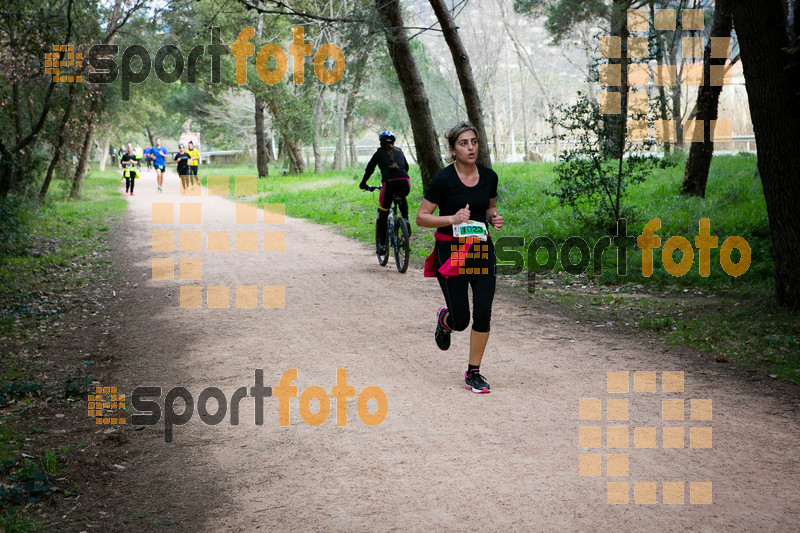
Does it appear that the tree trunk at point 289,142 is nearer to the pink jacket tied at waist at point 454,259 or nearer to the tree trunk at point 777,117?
the tree trunk at point 777,117

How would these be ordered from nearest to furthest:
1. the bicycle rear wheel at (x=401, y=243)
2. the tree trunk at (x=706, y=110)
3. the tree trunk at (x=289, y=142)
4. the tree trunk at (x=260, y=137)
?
the bicycle rear wheel at (x=401, y=243) < the tree trunk at (x=706, y=110) < the tree trunk at (x=289, y=142) < the tree trunk at (x=260, y=137)

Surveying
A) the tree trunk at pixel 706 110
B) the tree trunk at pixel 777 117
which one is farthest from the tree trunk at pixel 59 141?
the tree trunk at pixel 777 117

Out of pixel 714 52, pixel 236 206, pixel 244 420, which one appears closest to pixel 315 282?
pixel 244 420

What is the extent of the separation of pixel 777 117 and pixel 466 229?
4.34m

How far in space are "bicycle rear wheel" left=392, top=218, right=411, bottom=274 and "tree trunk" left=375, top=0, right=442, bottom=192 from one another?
537 centimetres

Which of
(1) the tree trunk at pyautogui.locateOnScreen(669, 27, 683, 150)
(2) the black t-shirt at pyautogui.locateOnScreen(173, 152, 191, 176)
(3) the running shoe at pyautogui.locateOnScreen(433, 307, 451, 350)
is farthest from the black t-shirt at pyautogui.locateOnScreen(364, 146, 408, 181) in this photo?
(2) the black t-shirt at pyautogui.locateOnScreen(173, 152, 191, 176)

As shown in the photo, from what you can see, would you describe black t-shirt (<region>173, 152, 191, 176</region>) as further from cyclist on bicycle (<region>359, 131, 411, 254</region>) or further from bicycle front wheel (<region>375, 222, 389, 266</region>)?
cyclist on bicycle (<region>359, 131, 411, 254</region>)

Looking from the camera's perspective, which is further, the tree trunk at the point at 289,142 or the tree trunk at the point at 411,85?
the tree trunk at the point at 289,142

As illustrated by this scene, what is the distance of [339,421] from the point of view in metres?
5.27

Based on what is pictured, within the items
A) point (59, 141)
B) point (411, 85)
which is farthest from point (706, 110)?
point (59, 141)

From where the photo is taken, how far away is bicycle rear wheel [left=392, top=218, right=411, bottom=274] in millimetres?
11070

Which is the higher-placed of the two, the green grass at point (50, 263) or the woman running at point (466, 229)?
the woman running at point (466, 229)

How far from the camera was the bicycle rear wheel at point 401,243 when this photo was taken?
11.1 meters

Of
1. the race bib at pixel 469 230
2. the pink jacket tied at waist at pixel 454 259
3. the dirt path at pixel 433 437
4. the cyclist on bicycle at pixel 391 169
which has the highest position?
the cyclist on bicycle at pixel 391 169
